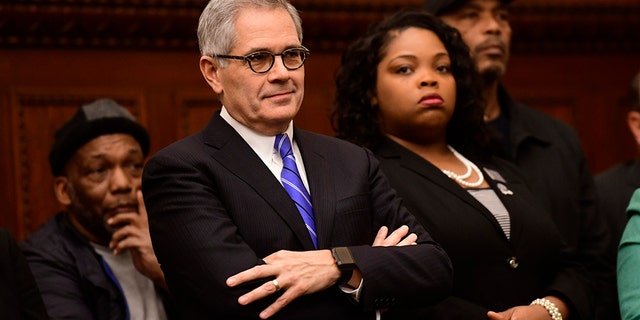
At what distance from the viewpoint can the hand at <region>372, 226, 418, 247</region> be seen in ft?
9.47

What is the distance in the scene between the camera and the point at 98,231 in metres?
3.76

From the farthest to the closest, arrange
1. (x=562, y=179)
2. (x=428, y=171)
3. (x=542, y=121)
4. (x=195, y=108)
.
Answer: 1. (x=195, y=108)
2. (x=542, y=121)
3. (x=562, y=179)
4. (x=428, y=171)

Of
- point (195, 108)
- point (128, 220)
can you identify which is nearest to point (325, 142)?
point (128, 220)

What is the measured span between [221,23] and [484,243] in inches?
38.7

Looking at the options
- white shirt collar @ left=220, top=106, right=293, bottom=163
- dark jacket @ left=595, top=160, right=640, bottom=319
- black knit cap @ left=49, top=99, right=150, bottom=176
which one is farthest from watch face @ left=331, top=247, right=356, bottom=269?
dark jacket @ left=595, top=160, right=640, bottom=319

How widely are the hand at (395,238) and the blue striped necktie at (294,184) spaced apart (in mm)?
166

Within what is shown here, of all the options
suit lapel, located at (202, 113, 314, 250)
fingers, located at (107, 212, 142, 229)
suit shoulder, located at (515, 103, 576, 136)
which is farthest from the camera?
suit shoulder, located at (515, 103, 576, 136)

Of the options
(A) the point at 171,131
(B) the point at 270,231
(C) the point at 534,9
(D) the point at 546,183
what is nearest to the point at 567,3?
(C) the point at 534,9

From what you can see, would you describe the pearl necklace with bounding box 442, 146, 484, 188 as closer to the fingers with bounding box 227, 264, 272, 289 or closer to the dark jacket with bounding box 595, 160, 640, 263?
the dark jacket with bounding box 595, 160, 640, 263

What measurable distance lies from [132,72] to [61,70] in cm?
26

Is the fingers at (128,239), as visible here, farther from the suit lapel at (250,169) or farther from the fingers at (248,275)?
the fingers at (248,275)

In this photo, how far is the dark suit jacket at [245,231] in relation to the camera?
2.72 m

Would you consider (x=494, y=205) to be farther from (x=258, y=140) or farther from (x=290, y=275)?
(x=290, y=275)

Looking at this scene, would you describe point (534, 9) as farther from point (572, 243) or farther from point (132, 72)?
point (132, 72)
